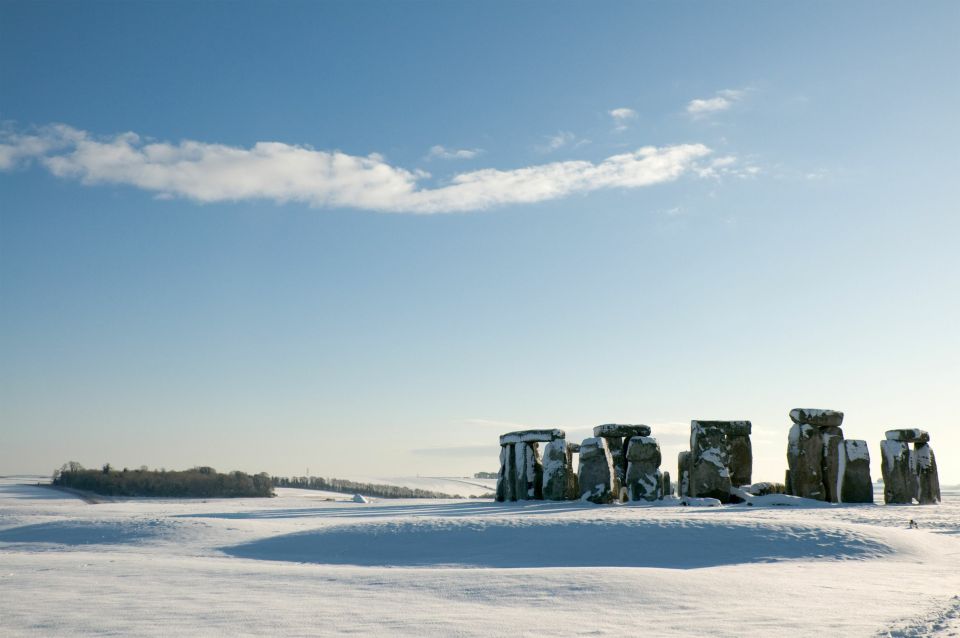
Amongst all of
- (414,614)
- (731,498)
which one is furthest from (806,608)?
(731,498)

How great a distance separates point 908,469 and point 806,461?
3.09 meters

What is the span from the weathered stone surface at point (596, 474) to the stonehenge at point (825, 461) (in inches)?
188

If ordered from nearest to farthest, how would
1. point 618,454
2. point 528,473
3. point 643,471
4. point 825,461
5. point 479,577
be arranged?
point 479,577 < point 643,471 < point 825,461 < point 618,454 < point 528,473

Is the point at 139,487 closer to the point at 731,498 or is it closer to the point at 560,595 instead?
the point at 731,498

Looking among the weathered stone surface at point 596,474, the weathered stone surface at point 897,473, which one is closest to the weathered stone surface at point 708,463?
the weathered stone surface at point 596,474

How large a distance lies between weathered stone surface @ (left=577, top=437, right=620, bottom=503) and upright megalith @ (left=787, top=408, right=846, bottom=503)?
4.77 meters

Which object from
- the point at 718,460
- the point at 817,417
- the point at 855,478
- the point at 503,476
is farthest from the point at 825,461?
the point at 503,476

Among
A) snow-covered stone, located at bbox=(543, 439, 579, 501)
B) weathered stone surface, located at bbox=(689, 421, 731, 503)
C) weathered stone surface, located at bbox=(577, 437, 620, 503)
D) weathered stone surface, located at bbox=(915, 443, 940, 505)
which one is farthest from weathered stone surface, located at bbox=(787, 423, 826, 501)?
snow-covered stone, located at bbox=(543, 439, 579, 501)

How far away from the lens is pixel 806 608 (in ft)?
22.9

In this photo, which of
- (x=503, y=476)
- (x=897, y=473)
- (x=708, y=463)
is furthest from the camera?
(x=503, y=476)

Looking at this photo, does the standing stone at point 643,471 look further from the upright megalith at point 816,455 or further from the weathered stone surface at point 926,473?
the weathered stone surface at point 926,473

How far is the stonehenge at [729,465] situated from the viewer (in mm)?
20953

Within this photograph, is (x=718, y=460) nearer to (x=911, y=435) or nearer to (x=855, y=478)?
(x=855, y=478)

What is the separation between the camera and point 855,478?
21266 millimetres
